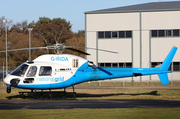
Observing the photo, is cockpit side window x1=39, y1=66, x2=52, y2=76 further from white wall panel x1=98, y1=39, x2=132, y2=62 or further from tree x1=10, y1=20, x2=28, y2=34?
tree x1=10, y1=20, x2=28, y2=34

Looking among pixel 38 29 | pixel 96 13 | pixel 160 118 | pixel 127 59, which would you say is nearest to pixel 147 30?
pixel 127 59

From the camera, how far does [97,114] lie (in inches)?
535

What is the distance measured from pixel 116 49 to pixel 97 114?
29.9 m

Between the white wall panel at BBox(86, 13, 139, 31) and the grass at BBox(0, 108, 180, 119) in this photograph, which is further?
the white wall panel at BBox(86, 13, 139, 31)

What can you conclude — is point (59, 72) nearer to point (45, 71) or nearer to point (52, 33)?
point (45, 71)

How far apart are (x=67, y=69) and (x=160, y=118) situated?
9645mm

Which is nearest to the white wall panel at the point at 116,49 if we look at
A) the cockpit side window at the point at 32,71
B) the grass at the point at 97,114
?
the cockpit side window at the point at 32,71

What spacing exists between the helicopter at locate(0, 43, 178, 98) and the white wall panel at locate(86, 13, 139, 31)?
72.2 ft

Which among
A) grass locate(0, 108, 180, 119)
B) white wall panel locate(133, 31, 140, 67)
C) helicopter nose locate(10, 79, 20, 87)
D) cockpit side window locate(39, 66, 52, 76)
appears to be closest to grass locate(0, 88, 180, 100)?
helicopter nose locate(10, 79, 20, 87)

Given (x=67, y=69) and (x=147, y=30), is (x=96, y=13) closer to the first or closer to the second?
(x=147, y=30)

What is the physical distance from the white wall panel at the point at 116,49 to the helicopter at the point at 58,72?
21121 mm

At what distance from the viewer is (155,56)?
41906 mm

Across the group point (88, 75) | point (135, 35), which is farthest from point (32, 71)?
point (135, 35)

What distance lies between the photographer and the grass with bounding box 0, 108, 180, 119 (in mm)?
12852
